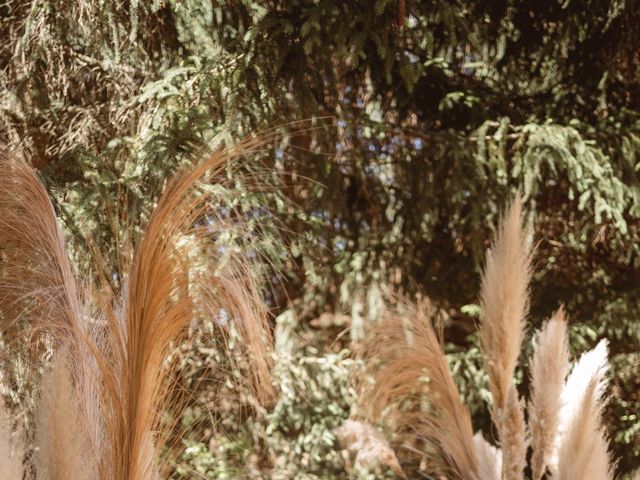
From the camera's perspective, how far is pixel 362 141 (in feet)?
8.34

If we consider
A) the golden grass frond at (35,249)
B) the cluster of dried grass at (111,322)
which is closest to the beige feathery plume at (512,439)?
the cluster of dried grass at (111,322)

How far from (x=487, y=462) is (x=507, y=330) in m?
0.28

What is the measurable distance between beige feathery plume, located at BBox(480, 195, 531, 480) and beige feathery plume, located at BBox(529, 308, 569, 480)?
1.8 inches

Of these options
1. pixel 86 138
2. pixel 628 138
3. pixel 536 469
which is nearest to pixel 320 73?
pixel 86 138

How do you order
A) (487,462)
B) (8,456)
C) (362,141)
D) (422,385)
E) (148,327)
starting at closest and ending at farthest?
(8,456) → (148,327) → (487,462) → (422,385) → (362,141)

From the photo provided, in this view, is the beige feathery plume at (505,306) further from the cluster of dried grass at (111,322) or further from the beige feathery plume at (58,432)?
the beige feathery plume at (58,432)

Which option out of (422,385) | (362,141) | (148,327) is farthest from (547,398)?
(362,141)

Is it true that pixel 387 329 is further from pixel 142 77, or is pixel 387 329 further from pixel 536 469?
pixel 142 77

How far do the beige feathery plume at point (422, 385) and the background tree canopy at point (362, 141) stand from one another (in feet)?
1.14

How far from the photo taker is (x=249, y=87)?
2162 millimetres

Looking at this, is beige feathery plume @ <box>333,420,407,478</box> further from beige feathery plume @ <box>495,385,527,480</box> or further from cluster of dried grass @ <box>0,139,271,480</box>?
cluster of dried grass @ <box>0,139,271,480</box>

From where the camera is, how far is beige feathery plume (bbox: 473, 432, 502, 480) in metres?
1.54

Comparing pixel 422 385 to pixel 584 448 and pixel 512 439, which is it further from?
pixel 584 448

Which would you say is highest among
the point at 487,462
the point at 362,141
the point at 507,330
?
the point at 362,141
